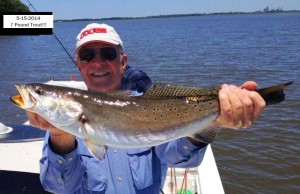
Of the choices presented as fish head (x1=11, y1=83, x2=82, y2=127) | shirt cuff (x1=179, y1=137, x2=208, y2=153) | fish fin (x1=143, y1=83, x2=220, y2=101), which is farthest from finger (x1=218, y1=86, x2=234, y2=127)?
fish head (x1=11, y1=83, x2=82, y2=127)

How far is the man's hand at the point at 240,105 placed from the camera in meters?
2.74

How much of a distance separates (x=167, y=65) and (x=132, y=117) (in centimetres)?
2078

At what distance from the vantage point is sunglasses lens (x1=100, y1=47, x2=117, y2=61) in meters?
3.68

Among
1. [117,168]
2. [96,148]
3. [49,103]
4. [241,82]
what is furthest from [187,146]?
[241,82]

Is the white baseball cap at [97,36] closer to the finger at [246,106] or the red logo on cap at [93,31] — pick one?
the red logo on cap at [93,31]

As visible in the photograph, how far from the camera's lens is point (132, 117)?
285 centimetres

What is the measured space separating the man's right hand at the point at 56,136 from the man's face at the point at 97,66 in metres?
0.83

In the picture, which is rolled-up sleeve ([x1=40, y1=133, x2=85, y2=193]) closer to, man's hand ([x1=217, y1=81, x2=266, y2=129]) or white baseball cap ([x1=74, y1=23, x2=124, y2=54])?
white baseball cap ([x1=74, y1=23, x2=124, y2=54])

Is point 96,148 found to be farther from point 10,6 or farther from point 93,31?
point 10,6

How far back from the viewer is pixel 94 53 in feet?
12.0

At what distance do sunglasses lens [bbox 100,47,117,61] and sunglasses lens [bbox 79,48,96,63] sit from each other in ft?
0.31

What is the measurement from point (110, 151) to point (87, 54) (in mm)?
961

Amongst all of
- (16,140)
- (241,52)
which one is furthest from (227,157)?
(241,52)

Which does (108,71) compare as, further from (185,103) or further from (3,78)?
(3,78)
